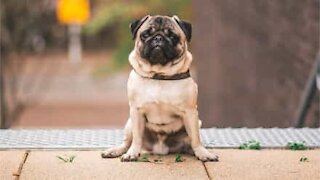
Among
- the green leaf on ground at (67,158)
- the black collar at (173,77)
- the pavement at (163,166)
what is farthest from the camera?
the green leaf on ground at (67,158)

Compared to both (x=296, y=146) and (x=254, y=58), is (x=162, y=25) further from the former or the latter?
(x=254, y=58)

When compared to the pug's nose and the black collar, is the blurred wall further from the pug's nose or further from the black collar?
the pug's nose

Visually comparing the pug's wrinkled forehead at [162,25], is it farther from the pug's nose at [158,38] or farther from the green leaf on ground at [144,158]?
the green leaf on ground at [144,158]

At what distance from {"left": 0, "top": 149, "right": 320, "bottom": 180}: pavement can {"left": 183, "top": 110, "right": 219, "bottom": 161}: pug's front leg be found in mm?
46

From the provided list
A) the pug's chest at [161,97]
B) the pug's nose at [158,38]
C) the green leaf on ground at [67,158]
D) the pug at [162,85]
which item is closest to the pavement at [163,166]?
the green leaf on ground at [67,158]

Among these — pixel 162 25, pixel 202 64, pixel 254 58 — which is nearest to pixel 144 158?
pixel 162 25

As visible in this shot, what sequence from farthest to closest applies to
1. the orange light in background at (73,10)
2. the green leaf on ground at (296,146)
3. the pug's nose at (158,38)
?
the orange light in background at (73,10) → the green leaf on ground at (296,146) → the pug's nose at (158,38)

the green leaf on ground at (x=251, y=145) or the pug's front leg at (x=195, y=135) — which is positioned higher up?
the pug's front leg at (x=195, y=135)

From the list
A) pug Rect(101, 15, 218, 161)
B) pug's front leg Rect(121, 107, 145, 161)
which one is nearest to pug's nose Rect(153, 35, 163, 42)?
pug Rect(101, 15, 218, 161)

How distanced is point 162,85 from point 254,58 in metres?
5.82

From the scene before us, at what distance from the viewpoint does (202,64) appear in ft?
50.9

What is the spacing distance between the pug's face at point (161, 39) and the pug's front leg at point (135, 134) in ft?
1.11

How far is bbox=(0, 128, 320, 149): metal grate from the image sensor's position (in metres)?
5.12

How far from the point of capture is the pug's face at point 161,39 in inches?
175
